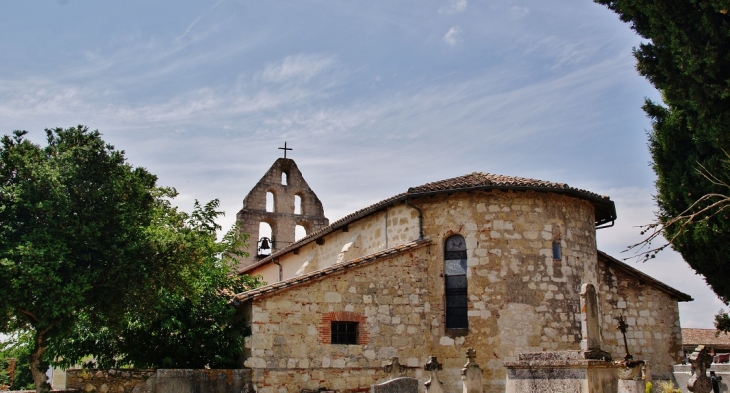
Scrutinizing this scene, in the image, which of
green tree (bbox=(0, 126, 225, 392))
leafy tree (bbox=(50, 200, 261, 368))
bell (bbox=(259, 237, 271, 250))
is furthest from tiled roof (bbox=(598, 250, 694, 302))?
bell (bbox=(259, 237, 271, 250))

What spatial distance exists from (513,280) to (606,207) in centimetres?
391

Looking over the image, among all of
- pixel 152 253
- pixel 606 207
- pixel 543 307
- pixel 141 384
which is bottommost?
pixel 141 384

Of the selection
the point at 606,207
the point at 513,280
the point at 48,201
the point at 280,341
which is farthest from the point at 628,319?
the point at 48,201

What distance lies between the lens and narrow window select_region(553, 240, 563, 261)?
17.2 m

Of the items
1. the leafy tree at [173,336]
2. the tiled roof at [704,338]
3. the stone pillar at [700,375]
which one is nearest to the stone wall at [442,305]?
the leafy tree at [173,336]

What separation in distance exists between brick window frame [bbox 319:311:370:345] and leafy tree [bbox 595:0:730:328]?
6.86 meters

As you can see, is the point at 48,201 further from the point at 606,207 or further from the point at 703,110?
the point at 606,207

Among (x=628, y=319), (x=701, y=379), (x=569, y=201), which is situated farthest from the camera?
(x=628, y=319)

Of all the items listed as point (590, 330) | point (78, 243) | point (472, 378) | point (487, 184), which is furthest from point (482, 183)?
point (78, 243)

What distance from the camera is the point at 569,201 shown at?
58.0 ft

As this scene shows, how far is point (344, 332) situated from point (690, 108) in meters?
9.16

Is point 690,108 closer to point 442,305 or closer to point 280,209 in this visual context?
point 442,305

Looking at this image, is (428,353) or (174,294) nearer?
(174,294)

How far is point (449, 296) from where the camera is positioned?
16953 millimetres
